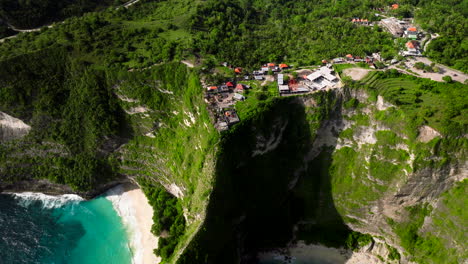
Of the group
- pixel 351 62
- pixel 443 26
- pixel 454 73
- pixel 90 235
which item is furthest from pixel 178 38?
pixel 443 26

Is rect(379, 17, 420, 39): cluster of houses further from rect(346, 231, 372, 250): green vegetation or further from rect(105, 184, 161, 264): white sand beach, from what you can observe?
rect(105, 184, 161, 264): white sand beach

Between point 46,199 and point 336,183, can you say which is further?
point 46,199

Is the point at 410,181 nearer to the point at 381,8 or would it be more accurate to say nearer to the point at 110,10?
the point at 381,8

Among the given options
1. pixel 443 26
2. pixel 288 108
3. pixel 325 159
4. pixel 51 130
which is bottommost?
pixel 325 159

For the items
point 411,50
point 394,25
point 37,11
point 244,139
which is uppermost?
point 37,11

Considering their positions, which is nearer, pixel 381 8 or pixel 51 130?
pixel 51 130

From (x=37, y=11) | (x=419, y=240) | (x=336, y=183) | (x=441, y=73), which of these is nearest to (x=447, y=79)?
(x=441, y=73)

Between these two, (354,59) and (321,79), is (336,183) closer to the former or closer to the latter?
(321,79)
